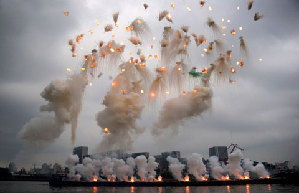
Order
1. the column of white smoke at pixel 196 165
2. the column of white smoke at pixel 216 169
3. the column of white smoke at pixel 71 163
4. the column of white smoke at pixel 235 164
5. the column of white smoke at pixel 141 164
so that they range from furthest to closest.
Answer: the column of white smoke at pixel 71 163, the column of white smoke at pixel 141 164, the column of white smoke at pixel 216 169, the column of white smoke at pixel 196 165, the column of white smoke at pixel 235 164

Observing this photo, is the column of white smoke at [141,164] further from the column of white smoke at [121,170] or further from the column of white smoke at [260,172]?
the column of white smoke at [260,172]

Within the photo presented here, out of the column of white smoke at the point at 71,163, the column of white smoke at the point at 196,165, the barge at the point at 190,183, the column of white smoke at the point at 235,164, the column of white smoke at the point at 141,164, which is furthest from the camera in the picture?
the column of white smoke at the point at 71,163

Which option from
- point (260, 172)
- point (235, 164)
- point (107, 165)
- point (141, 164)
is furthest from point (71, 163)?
point (260, 172)

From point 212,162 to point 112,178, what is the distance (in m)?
50.8

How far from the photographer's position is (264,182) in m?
106

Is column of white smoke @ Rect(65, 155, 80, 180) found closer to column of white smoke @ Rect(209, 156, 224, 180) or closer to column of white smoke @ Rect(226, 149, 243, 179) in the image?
column of white smoke @ Rect(209, 156, 224, 180)

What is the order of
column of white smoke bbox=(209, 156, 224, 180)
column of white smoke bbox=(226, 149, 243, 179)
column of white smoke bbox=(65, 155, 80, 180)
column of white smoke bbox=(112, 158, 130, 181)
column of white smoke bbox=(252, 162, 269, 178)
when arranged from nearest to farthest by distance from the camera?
column of white smoke bbox=(226, 149, 243, 179)
column of white smoke bbox=(252, 162, 269, 178)
column of white smoke bbox=(209, 156, 224, 180)
column of white smoke bbox=(112, 158, 130, 181)
column of white smoke bbox=(65, 155, 80, 180)

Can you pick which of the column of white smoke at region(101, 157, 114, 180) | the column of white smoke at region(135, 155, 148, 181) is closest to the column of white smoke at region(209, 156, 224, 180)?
the column of white smoke at region(135, 155, 148, 181)

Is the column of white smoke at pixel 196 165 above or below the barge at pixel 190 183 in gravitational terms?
above

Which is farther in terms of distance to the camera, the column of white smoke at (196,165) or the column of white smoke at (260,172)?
the column of white smoke at (260,172)

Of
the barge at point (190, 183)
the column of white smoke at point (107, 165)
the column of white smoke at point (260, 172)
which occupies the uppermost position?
the column of white smoke at point (107, 165)

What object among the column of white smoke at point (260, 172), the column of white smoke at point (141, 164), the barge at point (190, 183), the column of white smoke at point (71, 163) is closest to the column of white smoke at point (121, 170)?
the barge at point (190, 183)

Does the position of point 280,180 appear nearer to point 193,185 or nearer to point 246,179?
point 246,179

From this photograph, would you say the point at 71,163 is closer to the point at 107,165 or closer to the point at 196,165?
the point at 107,165
